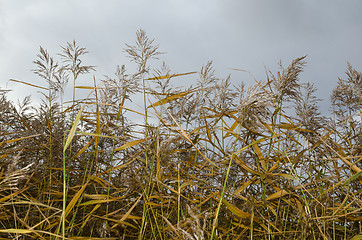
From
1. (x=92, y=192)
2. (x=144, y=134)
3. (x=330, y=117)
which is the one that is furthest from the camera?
(x=330, y=117)

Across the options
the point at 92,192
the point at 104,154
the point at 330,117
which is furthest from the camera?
the point at 330,117

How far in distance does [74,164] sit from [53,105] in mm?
540

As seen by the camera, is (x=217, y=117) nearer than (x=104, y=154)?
Yes

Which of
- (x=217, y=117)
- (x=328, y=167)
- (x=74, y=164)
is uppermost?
(x=217, y=117)

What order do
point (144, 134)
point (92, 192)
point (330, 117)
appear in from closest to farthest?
point (144, 134), point (92, 192), point (330, 117)

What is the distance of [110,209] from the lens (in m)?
2.59

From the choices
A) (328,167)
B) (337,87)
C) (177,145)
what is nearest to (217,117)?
(177,145)

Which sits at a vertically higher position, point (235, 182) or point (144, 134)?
point (144, 134)

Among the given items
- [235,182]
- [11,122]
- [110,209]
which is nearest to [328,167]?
[235,182]

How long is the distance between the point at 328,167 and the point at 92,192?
1865 mm

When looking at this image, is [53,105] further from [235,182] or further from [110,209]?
[235,182]

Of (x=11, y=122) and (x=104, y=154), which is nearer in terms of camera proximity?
(x=104, y=154)

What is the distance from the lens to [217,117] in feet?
8.32

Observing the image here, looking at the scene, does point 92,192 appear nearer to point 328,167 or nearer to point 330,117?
point 328,167
